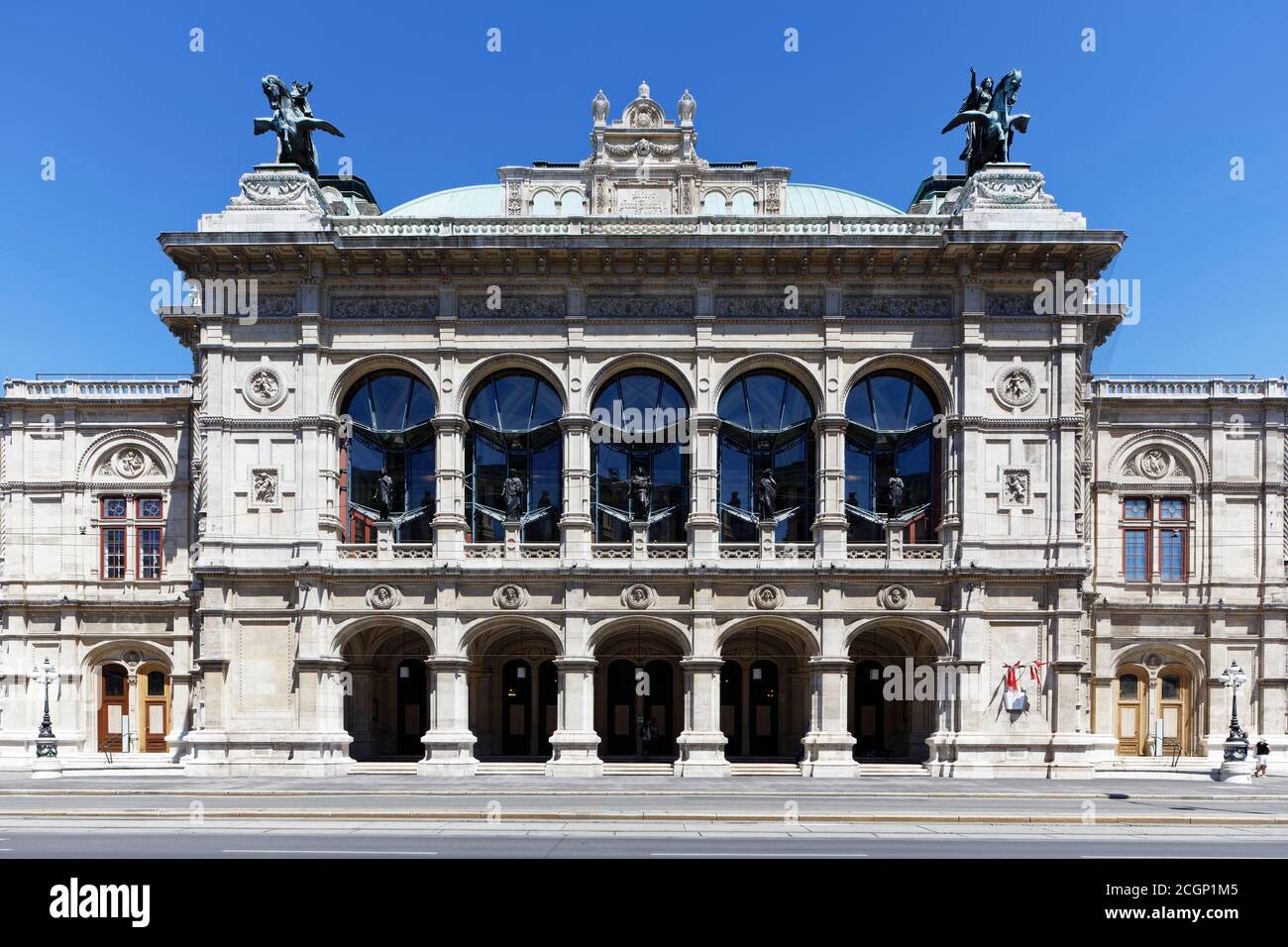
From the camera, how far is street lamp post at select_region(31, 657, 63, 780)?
33.7m

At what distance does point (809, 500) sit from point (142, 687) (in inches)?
1079

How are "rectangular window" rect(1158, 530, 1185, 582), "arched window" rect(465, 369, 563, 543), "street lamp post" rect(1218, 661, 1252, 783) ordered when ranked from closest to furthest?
"street lamp post" rect(1218, 661, 1252, 783)
"arched window" rect(465, 369, 563, 543)
"rectangular window" rect(1158, 530, 1185, 582)

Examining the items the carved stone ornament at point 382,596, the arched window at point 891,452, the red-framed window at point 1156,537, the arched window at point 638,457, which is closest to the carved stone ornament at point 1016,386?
the arched window at point 891,452

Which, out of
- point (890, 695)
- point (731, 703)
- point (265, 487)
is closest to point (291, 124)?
point (265, 487)

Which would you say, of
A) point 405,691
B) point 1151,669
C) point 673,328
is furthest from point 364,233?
point 1151,669

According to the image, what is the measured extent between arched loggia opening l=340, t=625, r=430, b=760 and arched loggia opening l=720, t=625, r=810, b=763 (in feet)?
34.6

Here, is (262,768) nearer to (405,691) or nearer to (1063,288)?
(405,691)

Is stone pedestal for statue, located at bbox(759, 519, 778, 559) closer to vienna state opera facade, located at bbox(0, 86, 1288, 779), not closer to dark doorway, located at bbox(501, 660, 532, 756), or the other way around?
vienna state opera facade, located at bbox(0, 86, 1288, 779)

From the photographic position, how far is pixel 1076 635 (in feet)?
114

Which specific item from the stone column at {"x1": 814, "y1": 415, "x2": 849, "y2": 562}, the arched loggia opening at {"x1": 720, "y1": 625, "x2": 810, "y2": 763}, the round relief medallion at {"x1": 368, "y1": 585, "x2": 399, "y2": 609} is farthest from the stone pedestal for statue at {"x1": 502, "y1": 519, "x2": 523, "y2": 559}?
the stone column at {"x1": 814, "y1": 415, "x2": 849, "y2": 562}

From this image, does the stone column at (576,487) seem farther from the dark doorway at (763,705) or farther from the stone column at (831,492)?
the dark doorway at (763,705)

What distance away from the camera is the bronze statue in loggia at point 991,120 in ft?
122

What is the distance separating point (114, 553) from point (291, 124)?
61.1ft

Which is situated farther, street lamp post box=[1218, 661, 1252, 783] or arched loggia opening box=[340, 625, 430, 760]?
arched loggia opening box=[340, 625, 430, 760]
